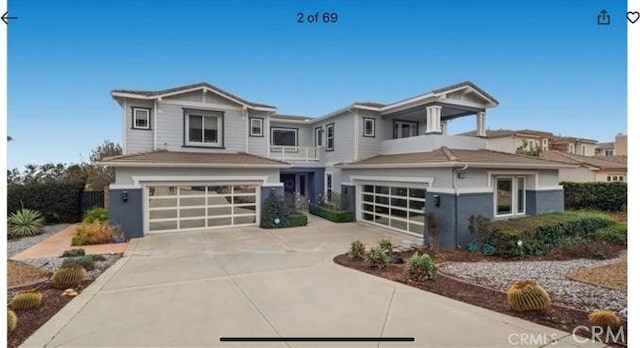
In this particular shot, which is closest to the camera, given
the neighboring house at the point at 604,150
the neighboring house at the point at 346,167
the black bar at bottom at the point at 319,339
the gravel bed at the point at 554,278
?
the black bar at bottom at the point at 319,339

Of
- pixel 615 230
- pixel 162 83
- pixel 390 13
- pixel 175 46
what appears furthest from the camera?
pixel 162 83

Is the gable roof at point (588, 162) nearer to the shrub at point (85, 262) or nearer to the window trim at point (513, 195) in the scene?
the window trim at point (513, 195)

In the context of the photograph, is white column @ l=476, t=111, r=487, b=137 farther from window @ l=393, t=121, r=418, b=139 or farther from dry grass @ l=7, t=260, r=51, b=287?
dry grass @ l=7, t=260, r=51, b=287

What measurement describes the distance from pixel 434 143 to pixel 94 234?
45.5 ft

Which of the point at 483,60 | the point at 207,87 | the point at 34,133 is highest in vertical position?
the point at 483,60

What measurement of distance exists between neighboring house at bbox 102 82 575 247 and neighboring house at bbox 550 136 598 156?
92.7ft

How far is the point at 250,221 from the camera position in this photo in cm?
1529

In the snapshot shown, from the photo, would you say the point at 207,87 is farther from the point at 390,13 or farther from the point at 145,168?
the point at 390,13

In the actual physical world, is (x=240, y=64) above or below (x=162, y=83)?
above

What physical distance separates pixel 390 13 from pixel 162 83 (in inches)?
535

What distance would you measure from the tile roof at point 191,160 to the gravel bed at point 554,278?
9.39 metres

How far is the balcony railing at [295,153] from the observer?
20234mm

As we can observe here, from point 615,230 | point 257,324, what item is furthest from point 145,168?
point 615,230

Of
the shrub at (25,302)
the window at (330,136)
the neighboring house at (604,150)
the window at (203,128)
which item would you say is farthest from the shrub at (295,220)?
the neighboring house at (604,150)
